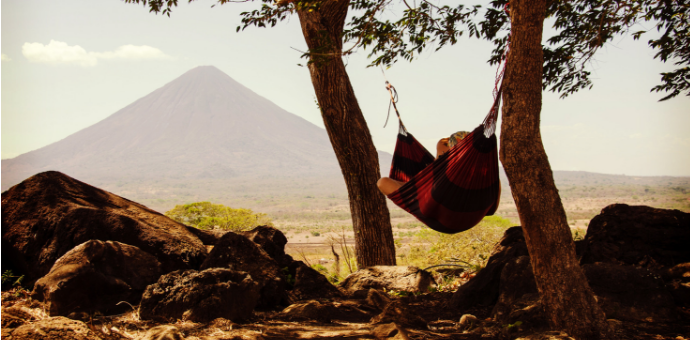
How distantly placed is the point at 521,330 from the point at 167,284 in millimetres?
1793

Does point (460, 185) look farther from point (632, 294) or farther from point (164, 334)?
point (164, 334)

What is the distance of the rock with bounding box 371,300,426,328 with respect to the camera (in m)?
2.29

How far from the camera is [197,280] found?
7.50 feet

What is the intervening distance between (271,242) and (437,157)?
134 cm

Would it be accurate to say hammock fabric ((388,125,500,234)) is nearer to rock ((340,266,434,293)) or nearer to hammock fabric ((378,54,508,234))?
hammock fabric ((378,54,508,234))

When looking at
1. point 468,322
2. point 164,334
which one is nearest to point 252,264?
point 164,334

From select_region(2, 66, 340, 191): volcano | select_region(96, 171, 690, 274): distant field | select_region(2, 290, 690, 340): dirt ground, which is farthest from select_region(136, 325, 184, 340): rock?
select_region(2, 66, 340, 191): volcano

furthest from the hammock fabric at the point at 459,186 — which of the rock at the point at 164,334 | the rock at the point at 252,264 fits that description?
the rock at the point at 164,334

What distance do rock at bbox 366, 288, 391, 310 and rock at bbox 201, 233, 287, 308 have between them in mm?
546

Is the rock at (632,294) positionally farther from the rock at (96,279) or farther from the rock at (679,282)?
the rock at (96,279)

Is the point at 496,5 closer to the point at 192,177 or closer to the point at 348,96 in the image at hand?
the point at 348,96

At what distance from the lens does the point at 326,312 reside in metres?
2.45

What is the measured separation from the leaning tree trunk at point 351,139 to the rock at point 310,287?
0.83 meters

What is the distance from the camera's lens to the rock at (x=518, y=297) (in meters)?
2.17
